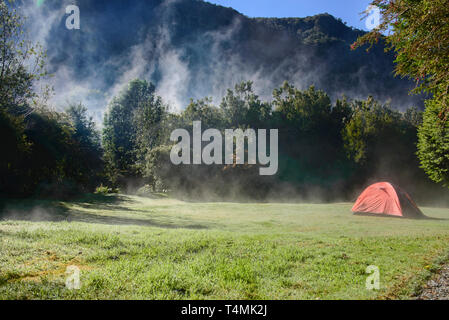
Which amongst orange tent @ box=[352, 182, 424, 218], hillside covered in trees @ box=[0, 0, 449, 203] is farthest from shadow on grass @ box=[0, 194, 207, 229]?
orange tent @ box=[352, 182, 424, 218]

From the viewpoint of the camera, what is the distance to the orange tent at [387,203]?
18047mm

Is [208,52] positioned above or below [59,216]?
above

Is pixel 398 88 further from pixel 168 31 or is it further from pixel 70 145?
pixel 70 145

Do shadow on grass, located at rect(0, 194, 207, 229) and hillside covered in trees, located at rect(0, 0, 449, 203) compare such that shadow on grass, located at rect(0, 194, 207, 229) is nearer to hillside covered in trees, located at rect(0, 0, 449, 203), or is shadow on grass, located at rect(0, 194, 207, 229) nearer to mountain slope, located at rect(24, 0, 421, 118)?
hillside covered in trees, located at rect(0, 0, 449, 203)

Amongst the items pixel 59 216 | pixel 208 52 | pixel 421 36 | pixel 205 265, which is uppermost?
pixel 208 52

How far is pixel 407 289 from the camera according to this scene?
479cm

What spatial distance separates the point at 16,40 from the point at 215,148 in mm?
21889

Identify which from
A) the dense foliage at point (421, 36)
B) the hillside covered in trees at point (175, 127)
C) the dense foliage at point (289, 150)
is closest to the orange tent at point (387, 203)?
the dense foliage at point (421, 36)

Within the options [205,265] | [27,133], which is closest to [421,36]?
[205,265]

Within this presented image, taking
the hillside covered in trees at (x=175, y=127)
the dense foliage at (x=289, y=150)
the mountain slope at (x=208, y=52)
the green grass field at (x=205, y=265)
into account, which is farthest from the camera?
the mountain slope at (x=208, y=52)

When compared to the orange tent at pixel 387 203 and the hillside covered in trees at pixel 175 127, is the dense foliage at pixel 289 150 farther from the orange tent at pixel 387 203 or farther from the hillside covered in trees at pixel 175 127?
the orange tent at pixel 387 203

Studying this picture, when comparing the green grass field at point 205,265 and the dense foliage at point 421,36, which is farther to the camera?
the dense foliage at point 421,36

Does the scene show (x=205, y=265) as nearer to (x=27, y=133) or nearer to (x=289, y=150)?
(x=27, y=133)

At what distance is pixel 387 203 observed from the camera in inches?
728
